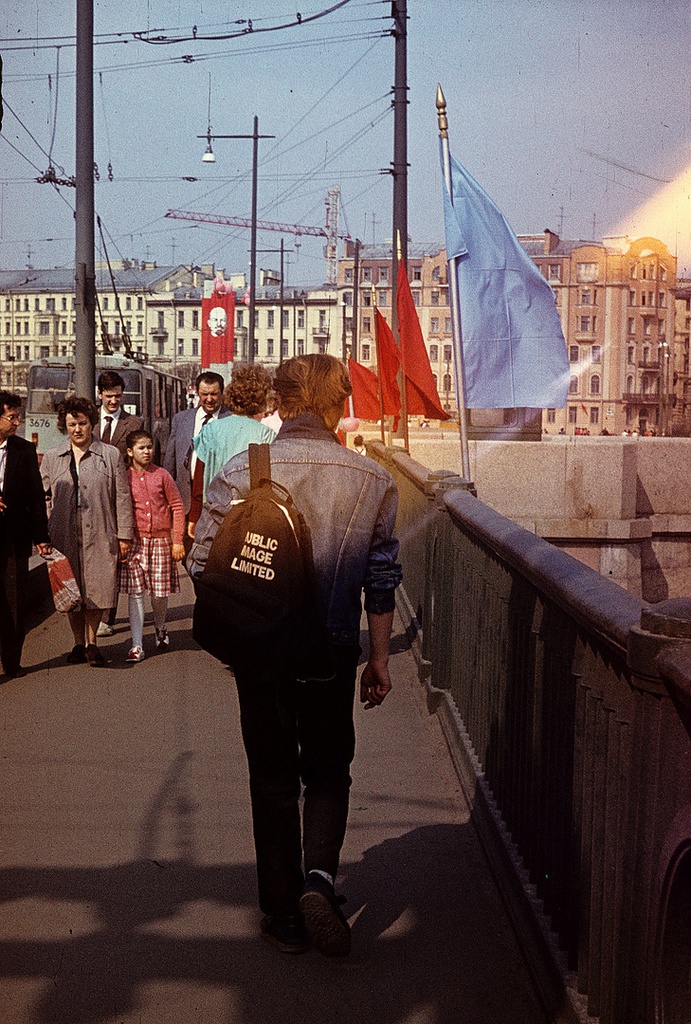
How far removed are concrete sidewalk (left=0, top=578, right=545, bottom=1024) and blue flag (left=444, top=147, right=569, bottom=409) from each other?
10.7ft

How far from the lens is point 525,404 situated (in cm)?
1040

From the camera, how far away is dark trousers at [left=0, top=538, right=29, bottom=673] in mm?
8445

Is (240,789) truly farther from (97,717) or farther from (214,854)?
(97,717)

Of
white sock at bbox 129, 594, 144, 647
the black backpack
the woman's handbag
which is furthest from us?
white sock at bbox 129, 594, 144, 647

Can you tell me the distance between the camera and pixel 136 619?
8.99 m

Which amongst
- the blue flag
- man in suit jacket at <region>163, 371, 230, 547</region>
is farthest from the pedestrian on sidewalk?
the blue flag

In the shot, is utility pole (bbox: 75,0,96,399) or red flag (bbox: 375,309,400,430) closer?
red flag (bbox: 375,309,400,430)

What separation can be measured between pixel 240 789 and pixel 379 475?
7.26 feet

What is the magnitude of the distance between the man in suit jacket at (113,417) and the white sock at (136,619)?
2015 millimetres

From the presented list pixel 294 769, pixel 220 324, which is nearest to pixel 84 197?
pixel 294 769

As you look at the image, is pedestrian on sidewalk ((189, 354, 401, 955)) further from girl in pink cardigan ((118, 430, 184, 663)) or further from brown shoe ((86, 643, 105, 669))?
girl in pink cardigan ((118, 430, 184, 663))

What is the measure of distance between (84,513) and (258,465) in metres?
5.16

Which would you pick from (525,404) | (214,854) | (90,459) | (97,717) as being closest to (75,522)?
(90,459)

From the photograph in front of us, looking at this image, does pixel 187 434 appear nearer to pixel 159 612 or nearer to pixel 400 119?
pixel 159 612
